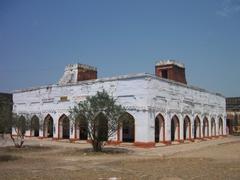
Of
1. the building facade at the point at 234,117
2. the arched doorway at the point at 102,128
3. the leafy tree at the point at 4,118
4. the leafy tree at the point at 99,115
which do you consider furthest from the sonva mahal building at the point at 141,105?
→ the building facade at the point at 234,117

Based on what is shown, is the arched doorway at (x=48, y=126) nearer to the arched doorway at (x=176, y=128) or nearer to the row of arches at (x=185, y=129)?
the row of arches at (x=185, y=129)

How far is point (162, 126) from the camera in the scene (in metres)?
27.4

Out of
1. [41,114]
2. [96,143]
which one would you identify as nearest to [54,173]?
[96,143]

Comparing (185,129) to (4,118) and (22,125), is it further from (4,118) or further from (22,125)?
(4,118)

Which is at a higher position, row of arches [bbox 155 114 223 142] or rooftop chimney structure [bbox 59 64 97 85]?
rooftop chimney structure [bbox 59 64 97 85]

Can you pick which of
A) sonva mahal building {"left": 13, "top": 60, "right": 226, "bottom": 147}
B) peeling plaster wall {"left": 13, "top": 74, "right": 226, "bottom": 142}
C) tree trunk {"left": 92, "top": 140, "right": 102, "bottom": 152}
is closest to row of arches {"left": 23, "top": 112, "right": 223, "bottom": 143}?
sonva mahal building {"left": 13, "top": 60, "right": 226, "bottom": 147}

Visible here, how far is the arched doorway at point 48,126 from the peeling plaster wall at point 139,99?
501 millimetres

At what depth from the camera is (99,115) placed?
70.4ft

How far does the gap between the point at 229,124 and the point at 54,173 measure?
145 ft

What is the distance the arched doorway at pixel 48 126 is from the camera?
3425 centimetres

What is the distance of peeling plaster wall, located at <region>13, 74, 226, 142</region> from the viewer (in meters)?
25.3

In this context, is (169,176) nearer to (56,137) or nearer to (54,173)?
(54,173)

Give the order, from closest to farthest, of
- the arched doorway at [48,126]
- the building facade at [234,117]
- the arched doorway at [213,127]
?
1. the arched doorway at [48,126]
2. the arched doorway at [213,127]
3. the building facade at [234,117]

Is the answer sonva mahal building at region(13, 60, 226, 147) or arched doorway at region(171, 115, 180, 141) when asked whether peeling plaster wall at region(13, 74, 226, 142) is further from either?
arched doorway at region(171, 115, 180, 141)
